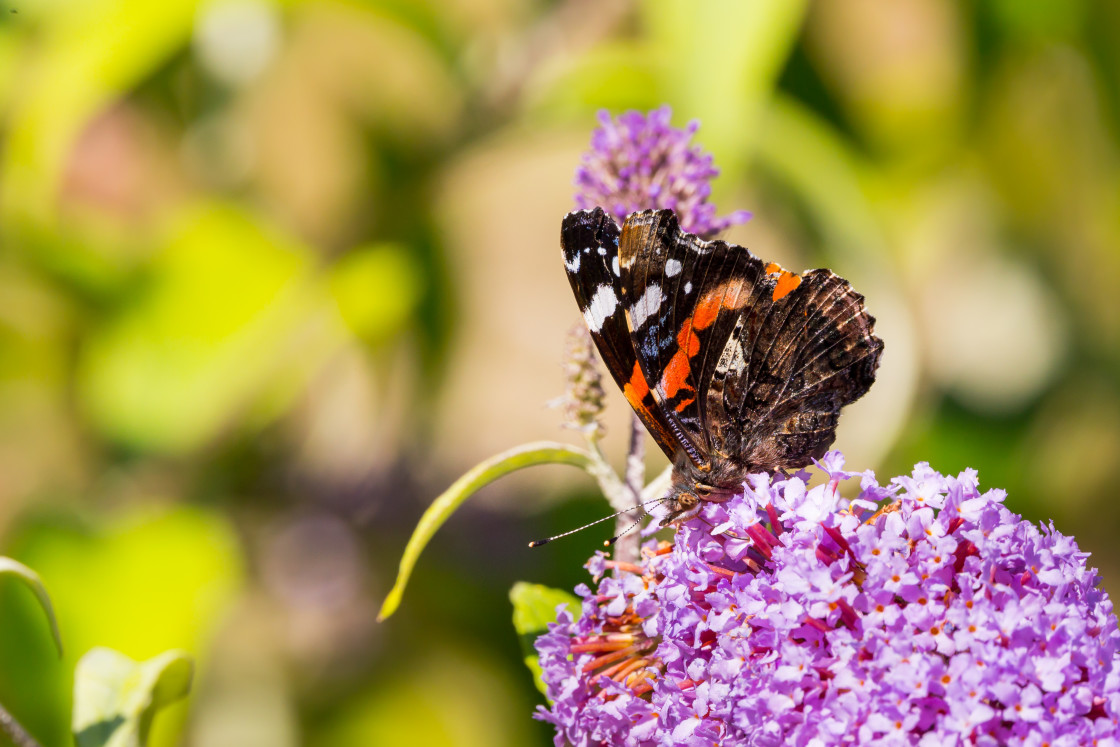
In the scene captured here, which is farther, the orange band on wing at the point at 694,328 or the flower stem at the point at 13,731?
the orange band on wing at the point at 694,328

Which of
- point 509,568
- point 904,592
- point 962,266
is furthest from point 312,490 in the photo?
point 904,592

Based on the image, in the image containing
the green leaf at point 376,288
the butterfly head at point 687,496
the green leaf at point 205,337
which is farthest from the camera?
the green leaf at point 376,288

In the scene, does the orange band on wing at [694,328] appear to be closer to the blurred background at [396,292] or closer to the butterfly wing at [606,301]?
the butterfly wing at [606,301]

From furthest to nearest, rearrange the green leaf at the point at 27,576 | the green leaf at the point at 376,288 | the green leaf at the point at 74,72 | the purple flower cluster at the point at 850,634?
the green leaf at the point at 376,288, the green leaf at the point at 74,72, the green leaf at the point at 27,576, the purple flower cluster at the point at 850,634

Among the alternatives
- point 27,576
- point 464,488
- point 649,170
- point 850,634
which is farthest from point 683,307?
point 27,576

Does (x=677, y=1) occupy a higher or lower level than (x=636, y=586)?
higher

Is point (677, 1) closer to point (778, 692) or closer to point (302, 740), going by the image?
point (778, 692)

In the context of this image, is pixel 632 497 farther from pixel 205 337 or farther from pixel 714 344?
pixel 205 337

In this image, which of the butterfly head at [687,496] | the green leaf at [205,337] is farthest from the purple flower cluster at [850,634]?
the green leaf at [205,337]
